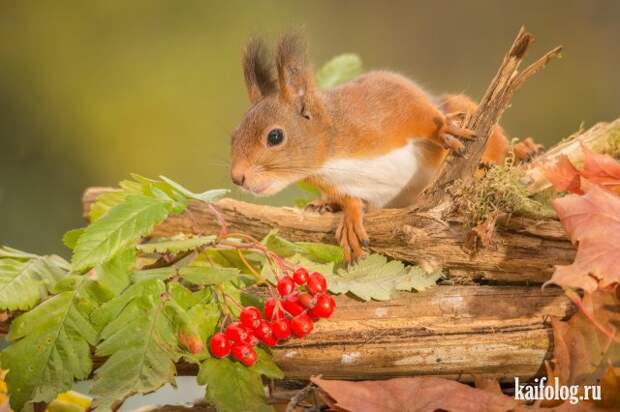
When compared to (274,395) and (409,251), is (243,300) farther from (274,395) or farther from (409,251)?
(409,251)

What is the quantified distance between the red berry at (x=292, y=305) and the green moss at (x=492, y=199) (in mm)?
285

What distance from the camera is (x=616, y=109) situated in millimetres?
2387

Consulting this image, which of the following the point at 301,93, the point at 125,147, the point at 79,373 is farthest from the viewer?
the point at 125,147

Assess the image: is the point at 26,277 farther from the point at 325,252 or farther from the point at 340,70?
the point at 340,70

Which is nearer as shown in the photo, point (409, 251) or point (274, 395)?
point (274, 395)

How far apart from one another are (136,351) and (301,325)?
8.0 inches

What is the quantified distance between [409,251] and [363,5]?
4.95 ft

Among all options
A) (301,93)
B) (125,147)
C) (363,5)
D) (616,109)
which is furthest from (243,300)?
(616,109)

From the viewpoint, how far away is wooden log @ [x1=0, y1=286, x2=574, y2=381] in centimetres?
95

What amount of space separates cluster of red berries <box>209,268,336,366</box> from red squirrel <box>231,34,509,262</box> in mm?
199

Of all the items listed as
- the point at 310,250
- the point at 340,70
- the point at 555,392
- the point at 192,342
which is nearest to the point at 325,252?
the point at 310,250

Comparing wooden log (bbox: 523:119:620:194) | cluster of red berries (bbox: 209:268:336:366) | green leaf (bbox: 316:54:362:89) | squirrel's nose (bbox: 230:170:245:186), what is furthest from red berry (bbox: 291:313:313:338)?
green leaf (bbox: 316:54:362:89)

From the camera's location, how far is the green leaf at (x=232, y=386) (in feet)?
2.89

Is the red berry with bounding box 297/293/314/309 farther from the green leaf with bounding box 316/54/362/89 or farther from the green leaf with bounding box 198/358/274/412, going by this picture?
the green leaf with bounding box 316/54/362/89
